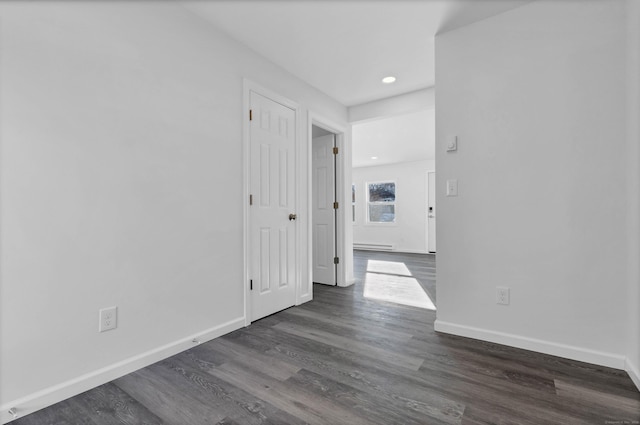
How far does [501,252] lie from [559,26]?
156cm

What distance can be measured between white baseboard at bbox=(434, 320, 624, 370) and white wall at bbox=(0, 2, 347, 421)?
69.2 inches

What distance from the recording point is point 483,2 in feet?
6.85

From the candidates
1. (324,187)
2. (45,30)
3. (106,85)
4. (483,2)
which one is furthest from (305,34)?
(324,187)

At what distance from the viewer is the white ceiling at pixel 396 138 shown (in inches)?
180

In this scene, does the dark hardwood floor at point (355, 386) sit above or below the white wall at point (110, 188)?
below

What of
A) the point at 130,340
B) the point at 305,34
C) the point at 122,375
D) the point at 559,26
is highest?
the point at 305,34

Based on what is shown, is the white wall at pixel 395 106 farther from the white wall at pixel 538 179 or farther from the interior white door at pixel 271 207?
the interior white door at pixel 271 207

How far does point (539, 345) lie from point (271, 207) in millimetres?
2312

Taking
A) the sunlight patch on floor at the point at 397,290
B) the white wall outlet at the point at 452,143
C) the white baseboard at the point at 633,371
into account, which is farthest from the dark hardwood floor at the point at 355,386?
the white wall outlet at the point at 452,143

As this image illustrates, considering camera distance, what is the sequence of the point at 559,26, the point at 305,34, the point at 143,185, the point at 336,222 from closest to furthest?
the point at 143,185
the point at 559,26
the point at 305,34
the point at 336,222

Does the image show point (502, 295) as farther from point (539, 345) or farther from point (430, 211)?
point (430, 211)

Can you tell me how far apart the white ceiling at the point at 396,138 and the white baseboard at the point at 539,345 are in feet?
8.87

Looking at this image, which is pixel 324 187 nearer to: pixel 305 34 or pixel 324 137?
pixel 324 137

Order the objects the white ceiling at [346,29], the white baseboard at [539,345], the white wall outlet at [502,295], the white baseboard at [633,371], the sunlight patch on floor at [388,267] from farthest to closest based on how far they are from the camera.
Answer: the sunlight patch on floor at [388,267]
the white wall outlet at [502,295]
the white ceiling at [346,29]
the white baseboard at [539,345]
the white baseboard at [633,371]
